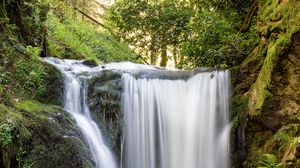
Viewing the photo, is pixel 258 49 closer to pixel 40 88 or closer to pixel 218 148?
pixel 218 148

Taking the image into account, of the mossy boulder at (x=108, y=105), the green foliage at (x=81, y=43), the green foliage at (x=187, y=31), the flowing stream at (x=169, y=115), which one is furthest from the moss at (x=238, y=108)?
the green foliage at (x=81, y=43)

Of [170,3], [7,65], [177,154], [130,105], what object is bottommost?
[177,154]

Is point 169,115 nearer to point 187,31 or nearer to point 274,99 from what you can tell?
point 274,99

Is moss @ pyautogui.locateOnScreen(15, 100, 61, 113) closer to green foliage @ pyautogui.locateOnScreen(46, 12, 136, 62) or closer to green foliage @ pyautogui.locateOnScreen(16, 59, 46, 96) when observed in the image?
green foliage @ pyautogui.locateOnScreen(16, 59, 46, 96)

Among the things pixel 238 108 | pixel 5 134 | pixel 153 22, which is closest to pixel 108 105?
pixel 238 108

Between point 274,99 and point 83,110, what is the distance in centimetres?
347

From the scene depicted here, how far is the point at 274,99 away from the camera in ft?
22.9

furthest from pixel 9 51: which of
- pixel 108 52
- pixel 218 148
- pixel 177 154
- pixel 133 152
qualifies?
pixel 108 52

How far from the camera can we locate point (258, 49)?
320 inches

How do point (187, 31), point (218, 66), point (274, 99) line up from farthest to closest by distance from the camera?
point (187, 31) < point (218, 66) < point (274, 99)

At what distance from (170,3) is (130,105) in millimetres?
5706

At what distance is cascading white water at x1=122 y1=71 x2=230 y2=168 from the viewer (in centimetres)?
794

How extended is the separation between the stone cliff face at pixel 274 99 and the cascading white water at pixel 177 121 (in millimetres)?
496

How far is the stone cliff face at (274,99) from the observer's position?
6.79m
